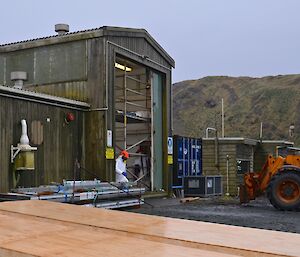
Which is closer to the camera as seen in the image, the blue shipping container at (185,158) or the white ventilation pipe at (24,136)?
the white ventilation pipe at (24,136)

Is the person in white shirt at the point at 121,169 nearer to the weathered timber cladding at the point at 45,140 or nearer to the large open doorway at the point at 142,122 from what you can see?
the weathered timber cladding at the point at 45,140

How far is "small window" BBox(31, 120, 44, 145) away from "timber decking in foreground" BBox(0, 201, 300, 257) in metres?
7.99

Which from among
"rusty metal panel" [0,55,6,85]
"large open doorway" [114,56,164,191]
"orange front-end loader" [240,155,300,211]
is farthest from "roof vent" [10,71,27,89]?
"orange front-end loader" [240,155,300,211]

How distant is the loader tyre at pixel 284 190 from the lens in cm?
1382

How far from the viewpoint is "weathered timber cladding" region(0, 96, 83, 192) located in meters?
11.5

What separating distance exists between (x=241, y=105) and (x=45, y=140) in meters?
58.6

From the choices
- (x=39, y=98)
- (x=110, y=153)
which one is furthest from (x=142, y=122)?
(x=39, y=98)

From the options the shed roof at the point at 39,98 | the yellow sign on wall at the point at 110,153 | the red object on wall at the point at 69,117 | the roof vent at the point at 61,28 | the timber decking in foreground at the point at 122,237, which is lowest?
the timber decking in foreground at the point at 122,237

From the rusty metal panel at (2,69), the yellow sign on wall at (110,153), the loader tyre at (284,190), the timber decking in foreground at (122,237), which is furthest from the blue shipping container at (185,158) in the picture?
the timber decking in foreground at (122,237)

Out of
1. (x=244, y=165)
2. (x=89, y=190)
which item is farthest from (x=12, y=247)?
(x=244, y=165)

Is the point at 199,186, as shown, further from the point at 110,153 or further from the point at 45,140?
the point at 45,140

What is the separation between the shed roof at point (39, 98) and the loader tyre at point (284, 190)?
5598mm

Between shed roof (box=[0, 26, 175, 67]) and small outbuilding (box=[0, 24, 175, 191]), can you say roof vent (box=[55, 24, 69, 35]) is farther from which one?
shed roof (box=[0, 26, 175, 67])

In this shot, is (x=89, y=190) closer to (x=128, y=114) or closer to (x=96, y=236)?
(x=128, y=114)
